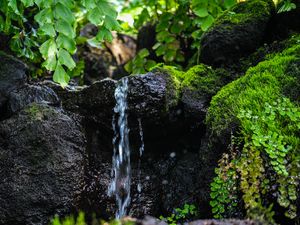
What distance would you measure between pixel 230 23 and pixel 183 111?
1.14 metres

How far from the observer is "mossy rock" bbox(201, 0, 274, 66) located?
4379 mm

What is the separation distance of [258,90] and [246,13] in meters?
1.49

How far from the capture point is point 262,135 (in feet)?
9.68

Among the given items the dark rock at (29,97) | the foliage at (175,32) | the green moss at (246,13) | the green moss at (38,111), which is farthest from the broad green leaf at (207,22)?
the green moss at (38,111)

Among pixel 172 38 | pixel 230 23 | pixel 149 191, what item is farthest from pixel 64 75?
pixel 172 38

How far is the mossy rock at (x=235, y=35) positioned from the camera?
4.38 metres

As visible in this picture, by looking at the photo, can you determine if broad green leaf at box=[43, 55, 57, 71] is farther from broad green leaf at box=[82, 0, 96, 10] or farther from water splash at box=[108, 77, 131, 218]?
water splash at box=[108, 77, 131, 218]

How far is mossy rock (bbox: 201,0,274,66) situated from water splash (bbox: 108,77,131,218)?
1048 millimetres

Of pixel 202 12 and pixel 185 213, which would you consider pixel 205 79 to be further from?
pixel 185 213

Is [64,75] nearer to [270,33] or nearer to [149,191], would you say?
[149,191]

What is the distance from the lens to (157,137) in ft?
14.3

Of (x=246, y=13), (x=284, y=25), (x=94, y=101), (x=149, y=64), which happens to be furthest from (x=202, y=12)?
(x=94, y=101)

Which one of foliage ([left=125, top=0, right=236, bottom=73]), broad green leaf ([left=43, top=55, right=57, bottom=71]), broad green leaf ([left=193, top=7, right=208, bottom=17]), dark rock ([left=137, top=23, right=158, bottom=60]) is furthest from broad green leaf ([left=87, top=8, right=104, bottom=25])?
dark rock ([left=137, top=23, right=158, bottom=60])

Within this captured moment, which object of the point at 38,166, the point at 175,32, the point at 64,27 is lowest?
the point at 38,166
